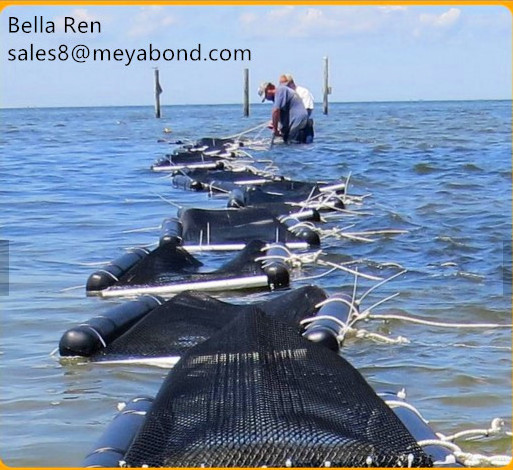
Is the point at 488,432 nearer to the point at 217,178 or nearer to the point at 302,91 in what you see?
the point at 217,178

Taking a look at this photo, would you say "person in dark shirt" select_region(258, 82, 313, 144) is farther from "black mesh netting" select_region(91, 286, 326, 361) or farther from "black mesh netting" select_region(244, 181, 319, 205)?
"black mesh netting" select_region(91, 286, 326, 361)

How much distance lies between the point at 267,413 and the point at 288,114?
63.5 feet

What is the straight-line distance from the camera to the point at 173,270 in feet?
27.9

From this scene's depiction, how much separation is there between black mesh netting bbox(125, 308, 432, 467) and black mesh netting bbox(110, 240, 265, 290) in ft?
10.9

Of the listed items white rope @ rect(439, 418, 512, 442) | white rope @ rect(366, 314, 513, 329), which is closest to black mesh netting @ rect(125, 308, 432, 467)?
white rope @ rect(439, 418, 512, 442)

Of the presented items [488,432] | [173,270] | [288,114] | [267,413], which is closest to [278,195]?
[173,270]

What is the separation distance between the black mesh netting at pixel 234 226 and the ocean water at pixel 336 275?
682mm

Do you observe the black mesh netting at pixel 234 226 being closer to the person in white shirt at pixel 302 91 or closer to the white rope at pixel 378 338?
the white rope at pixel 378 338

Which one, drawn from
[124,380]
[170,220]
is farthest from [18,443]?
[170,220]

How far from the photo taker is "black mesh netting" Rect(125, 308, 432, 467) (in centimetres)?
378

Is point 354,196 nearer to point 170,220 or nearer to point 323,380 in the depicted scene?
point 170,220

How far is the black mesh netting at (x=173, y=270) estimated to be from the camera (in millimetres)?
8305

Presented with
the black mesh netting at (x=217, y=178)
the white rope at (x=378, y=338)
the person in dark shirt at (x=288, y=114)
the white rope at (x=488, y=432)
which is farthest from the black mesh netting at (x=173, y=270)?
the person in dark shirt at (x=288, y=114)

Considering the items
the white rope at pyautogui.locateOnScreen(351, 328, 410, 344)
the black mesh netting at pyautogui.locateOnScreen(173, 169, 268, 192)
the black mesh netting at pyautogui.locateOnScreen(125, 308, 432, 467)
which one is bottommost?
the black mesh netting at pyautogui.locateOnScreen(173, 169, 268, 192)
